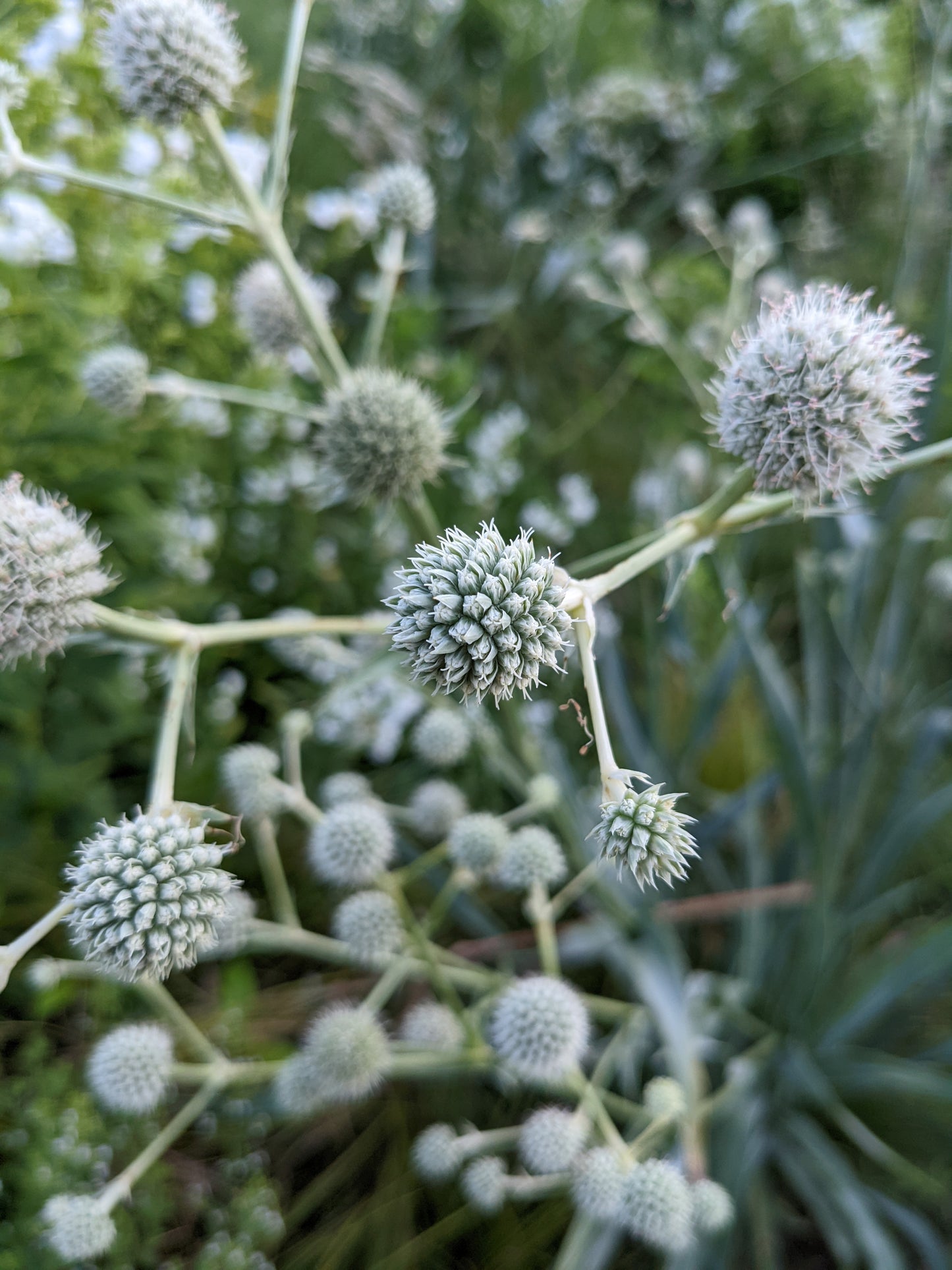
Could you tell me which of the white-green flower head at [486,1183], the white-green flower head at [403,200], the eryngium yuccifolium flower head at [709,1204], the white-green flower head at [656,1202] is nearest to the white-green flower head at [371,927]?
the white-green flower head at [486,1183]

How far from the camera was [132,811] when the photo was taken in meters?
2.08

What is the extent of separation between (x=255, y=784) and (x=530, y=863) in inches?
A: 22.9

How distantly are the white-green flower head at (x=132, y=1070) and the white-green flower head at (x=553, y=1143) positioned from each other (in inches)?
26.6

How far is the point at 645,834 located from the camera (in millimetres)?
822

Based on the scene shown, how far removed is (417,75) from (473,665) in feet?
11.6

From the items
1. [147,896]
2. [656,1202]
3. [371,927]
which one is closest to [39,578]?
[147,896]

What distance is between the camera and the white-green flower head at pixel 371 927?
1.47 m

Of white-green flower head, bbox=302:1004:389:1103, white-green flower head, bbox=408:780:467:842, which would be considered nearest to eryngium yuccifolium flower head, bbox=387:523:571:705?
white-green flower head, bbox=302:1004:389:1103

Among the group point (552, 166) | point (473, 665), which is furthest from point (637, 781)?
point (552, 166)

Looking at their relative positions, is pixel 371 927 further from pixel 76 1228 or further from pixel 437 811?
pixel 76 1228

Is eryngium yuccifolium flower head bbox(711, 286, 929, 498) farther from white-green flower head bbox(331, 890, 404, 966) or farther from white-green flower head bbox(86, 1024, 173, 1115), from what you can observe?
white-green flower head bbox(86, 1024, 173, 1115)

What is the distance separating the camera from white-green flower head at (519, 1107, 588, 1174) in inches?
53.6

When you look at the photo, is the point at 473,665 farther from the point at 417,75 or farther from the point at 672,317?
the point at 417,75

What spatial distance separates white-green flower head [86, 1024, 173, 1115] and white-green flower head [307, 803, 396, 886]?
426mm
